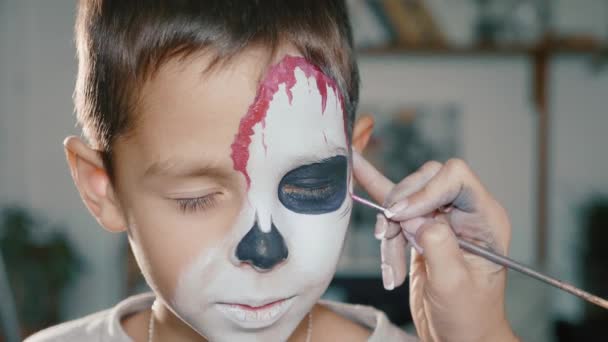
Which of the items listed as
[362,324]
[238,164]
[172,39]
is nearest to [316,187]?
[238,164]

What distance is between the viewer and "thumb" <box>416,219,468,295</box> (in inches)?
37.7

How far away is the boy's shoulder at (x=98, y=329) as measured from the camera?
115 cm

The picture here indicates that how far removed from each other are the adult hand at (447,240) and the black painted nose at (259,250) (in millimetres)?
182

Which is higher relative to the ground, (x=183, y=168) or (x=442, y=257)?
(x=183, y=168)

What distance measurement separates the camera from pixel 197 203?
0.89 metres

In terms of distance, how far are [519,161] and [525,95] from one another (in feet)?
1.01

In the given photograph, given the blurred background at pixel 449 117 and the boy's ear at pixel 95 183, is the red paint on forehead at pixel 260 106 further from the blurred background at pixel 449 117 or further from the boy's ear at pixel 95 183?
the blurred background at pixel 449 117

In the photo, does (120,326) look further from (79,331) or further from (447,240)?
(447,240)

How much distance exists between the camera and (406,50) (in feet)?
11.2

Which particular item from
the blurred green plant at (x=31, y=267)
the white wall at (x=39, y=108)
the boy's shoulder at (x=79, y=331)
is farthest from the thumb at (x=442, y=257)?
the white wall at (x=39, y=108)

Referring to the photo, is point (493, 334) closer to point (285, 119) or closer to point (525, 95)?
point (285, 119)

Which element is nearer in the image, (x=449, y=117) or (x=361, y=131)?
(x=361, y=131)

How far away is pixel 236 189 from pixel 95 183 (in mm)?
236

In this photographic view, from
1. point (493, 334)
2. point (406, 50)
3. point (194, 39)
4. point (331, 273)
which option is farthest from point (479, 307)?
point (406, 50)
